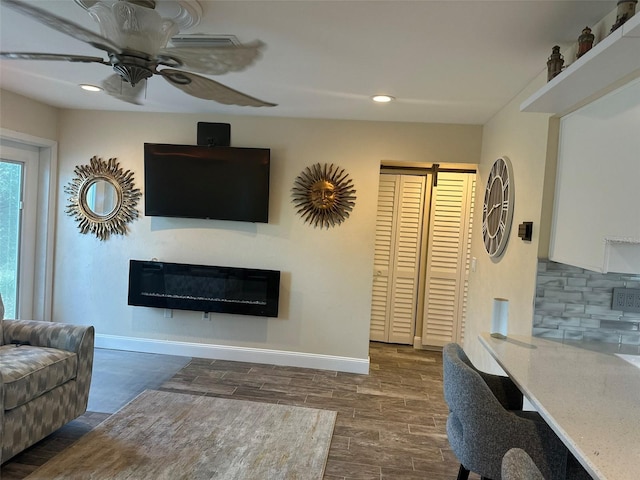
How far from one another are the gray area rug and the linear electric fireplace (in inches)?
38.9

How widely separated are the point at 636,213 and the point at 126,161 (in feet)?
13.4

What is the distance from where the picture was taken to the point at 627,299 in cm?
226

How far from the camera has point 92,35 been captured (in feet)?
5.18

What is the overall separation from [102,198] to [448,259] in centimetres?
372

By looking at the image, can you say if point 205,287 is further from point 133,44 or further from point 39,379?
point 133,44

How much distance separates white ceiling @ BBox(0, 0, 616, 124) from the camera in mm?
1858

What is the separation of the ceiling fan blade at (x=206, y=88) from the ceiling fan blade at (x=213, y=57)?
5cm

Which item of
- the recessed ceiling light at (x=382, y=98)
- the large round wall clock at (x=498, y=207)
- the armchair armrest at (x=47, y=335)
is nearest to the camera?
the armchair armrest at (x=47, y=335)

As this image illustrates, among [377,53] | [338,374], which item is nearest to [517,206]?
[377,53]

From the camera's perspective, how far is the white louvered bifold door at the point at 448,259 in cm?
484

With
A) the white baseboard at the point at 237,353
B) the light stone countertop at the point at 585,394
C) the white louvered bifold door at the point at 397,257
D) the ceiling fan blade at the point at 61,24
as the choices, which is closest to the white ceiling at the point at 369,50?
the ceiling fan blade at the point at 61,24

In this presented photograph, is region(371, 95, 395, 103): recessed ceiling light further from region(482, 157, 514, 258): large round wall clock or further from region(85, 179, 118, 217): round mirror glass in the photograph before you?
region(85, 179, 118, 217): round mirror glass

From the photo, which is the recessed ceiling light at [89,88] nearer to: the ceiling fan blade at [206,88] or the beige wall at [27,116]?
the beige wall at [27,116]

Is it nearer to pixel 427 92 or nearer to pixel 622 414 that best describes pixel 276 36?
pixel 427 92
